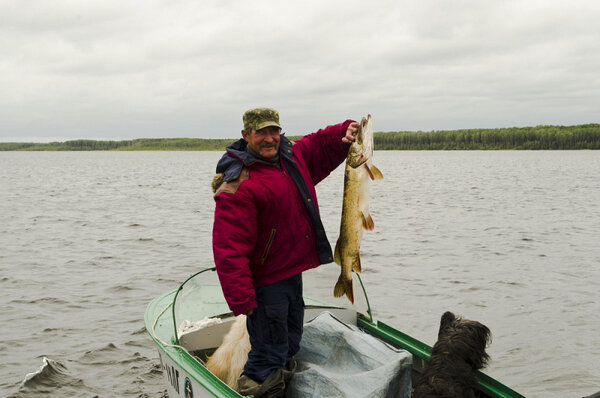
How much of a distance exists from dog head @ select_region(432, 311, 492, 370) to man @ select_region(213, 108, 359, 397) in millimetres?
1062

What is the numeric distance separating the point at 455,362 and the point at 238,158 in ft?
7.15

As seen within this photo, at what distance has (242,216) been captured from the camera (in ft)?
12.6

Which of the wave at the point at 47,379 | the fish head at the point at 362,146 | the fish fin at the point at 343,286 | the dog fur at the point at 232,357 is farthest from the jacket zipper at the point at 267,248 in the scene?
the wave at the point at 47,379

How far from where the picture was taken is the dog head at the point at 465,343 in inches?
154

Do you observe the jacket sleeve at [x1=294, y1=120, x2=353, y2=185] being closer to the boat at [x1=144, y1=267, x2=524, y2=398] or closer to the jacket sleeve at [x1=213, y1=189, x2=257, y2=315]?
the jacket sleeve at [x1=213, y1=189, x2=257, y2=315]

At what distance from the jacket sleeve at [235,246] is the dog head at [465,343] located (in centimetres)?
145

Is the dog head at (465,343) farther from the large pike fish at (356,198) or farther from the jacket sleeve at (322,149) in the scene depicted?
the jacket sleeve at (322,149)

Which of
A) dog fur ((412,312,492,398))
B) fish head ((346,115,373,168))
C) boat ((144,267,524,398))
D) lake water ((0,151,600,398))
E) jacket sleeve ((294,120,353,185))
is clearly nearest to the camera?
dog fur ((412,312,492,398))

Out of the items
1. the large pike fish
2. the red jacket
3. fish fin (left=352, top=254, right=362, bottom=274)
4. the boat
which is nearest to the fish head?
the large pike fish

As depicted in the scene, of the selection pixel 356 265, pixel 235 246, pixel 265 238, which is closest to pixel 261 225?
pixel 265 238

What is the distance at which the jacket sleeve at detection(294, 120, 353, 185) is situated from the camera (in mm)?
4453

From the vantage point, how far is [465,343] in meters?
3.91

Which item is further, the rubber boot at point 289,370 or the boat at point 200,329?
the boat at point 200,329

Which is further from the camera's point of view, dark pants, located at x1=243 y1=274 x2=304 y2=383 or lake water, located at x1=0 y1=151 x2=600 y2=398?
lake water, located at x1=0 y1=151 x2=600 y2=398
